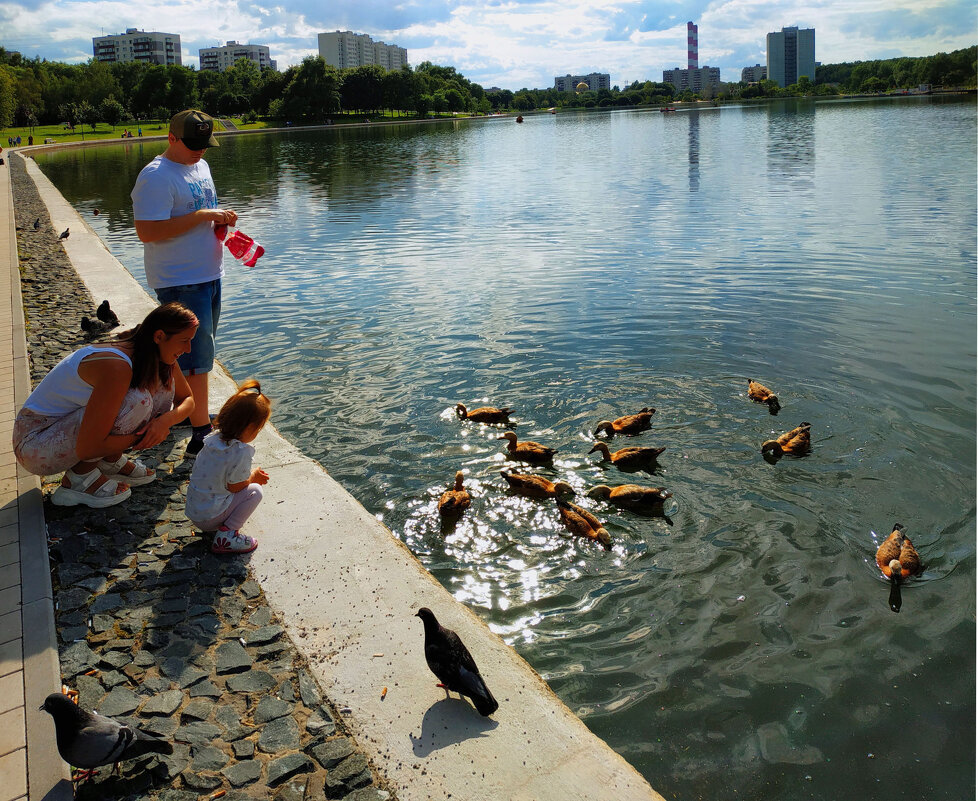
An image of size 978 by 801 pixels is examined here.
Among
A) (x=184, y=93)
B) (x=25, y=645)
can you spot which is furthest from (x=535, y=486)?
(x=184, y=93)

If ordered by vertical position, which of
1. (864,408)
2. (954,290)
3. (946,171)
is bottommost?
(864,408)

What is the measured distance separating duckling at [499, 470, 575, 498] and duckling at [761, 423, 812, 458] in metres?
2.18

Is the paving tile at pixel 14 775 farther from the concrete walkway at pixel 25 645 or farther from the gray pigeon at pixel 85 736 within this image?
the gray pigeon at pixel 85 736

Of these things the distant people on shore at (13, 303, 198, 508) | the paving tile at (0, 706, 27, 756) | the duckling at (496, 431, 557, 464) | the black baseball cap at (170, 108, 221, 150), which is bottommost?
the paving tile at (0, 706, 27, 756)

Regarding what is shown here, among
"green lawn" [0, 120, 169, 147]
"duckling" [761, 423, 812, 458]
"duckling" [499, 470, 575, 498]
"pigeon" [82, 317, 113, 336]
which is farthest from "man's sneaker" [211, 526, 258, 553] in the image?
"green lawn" [0, 120, 169, 147]

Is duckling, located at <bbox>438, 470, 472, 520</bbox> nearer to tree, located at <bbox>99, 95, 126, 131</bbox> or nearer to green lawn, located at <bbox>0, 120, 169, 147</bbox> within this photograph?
green lawn, located at <bbox>0, 120, 169, 147</bbox>

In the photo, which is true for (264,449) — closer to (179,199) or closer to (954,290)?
(179,199)

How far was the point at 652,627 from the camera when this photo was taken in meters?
5.38

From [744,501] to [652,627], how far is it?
83.3 inches

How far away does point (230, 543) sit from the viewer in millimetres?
5316

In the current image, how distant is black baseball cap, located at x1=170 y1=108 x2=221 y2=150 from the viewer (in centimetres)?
621

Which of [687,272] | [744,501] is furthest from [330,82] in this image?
[744,501]

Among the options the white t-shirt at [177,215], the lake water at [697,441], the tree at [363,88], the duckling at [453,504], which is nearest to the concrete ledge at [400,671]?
the lake water at [697,441]

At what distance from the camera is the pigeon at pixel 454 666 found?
3.89 meters
